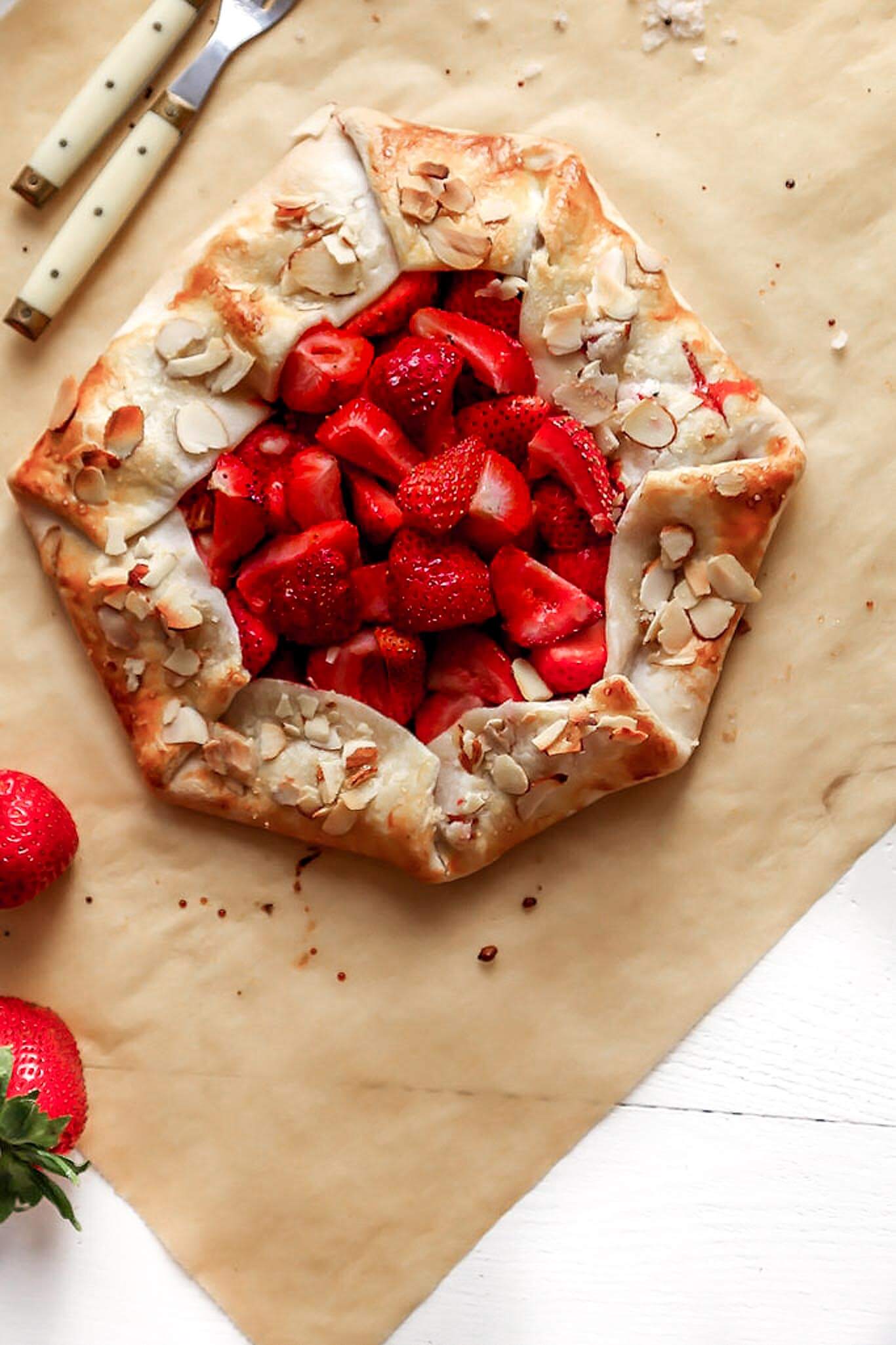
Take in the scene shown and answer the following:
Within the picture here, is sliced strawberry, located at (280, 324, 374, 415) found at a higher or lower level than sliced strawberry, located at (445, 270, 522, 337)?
lower

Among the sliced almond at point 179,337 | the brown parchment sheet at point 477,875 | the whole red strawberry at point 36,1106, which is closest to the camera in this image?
the whole red strawberry at point 36,1106

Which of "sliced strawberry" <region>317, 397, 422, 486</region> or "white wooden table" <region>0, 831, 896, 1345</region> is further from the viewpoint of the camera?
"white wooden table" <region>0, 831, 896, 1345</region>

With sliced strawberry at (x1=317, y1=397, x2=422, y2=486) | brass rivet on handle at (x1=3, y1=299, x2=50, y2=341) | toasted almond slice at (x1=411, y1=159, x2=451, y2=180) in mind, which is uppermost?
toasted almond slice at (x1=411, y1=159, x2=451, y2=180)

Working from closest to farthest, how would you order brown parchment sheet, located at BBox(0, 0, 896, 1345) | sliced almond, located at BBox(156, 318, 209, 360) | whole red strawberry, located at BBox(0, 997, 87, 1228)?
whole red strawberry, located at BBox(0, 997, 87, 1228), sliced almond, located at BBox(156, 318, 209, 360), brown parchment sheet, located at BBox(0, 0, 896, 1345)

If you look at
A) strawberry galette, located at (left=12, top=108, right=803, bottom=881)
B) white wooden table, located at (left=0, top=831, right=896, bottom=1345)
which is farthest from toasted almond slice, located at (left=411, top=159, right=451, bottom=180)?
white wooden table, located at (left=0, top=831, right=896, bottom=1345)

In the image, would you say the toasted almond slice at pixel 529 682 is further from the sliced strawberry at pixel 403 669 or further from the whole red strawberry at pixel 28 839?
the whole red strawberry at pixel 28 839

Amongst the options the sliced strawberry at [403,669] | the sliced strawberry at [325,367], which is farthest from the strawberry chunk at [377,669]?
the sliced strawberry at [325,367]

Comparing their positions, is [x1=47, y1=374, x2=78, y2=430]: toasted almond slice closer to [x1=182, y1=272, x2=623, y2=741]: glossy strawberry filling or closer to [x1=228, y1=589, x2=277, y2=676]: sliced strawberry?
[x1=182, y1=272, x2=623, y2=741]: glossy strawberry filling
